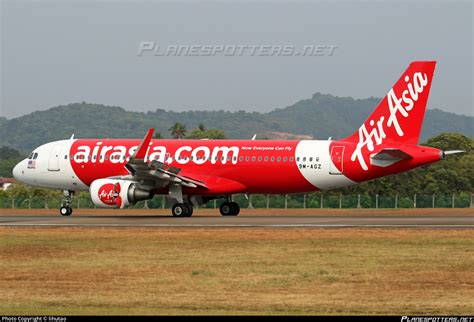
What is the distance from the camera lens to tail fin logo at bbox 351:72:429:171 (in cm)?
5228

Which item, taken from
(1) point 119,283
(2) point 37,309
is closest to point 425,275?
(1) point 119,283

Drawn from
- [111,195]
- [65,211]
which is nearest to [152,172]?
[111,195]

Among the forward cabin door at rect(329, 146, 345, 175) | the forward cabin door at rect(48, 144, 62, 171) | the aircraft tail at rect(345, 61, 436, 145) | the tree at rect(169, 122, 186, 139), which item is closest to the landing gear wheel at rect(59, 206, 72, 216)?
the forward cabin door at rect(48, 144, 62, 171)

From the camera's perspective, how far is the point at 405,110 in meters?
52.3

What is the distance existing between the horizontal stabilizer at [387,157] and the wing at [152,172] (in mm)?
9836

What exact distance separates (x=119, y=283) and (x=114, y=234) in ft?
46.8

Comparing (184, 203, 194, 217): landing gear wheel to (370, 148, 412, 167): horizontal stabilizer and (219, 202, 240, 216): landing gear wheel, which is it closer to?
(219, 202, 240, 216): landing gear wheel

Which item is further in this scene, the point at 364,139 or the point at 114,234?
the point at 364,139

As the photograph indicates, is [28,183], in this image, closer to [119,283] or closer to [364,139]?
[364,139]

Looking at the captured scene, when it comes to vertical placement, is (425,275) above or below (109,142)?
below

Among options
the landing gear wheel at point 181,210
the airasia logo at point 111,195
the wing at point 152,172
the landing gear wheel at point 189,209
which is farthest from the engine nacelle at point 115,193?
the landing gear wheel at point 189,209

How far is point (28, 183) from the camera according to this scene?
58.0m

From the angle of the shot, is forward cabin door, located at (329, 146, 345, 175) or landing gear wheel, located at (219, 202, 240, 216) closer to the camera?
forward cabin door, located at (329, 146, 345, 175)

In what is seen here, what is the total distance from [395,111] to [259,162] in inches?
327
